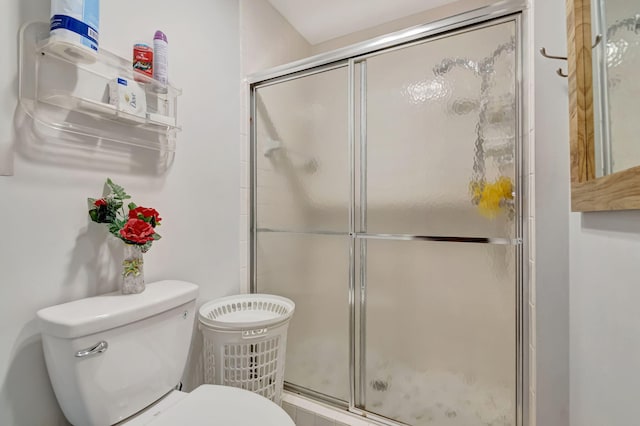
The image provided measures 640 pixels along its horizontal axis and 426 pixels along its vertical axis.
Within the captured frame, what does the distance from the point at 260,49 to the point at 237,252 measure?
3.85 ft

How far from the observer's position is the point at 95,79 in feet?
3.14

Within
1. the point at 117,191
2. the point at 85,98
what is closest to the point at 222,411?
the point at 117,191

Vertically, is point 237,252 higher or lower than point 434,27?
lower

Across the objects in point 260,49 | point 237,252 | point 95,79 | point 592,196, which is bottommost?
point 237,252

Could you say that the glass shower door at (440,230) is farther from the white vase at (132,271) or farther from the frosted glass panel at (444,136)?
the white vase at (132,271)

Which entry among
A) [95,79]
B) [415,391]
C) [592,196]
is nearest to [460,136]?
[592,196]

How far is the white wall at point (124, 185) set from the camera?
2.60ft

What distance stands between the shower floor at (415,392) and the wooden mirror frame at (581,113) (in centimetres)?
80

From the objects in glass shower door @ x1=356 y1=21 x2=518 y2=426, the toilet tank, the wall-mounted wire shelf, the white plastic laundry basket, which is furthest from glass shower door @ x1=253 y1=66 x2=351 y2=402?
the toilet tank

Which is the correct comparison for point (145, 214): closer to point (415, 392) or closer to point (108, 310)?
point (108, 310)

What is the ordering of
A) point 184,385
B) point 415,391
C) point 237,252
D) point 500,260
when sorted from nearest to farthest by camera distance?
point 500,260
point 184,385
point 415,391
point 237,252

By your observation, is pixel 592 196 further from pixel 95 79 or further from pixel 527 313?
pixel 95 79

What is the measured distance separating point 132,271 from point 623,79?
137 centimetres

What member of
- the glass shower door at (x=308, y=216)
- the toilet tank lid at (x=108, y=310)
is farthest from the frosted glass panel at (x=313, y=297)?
the toilet tank lid at (x=108, y=310)
